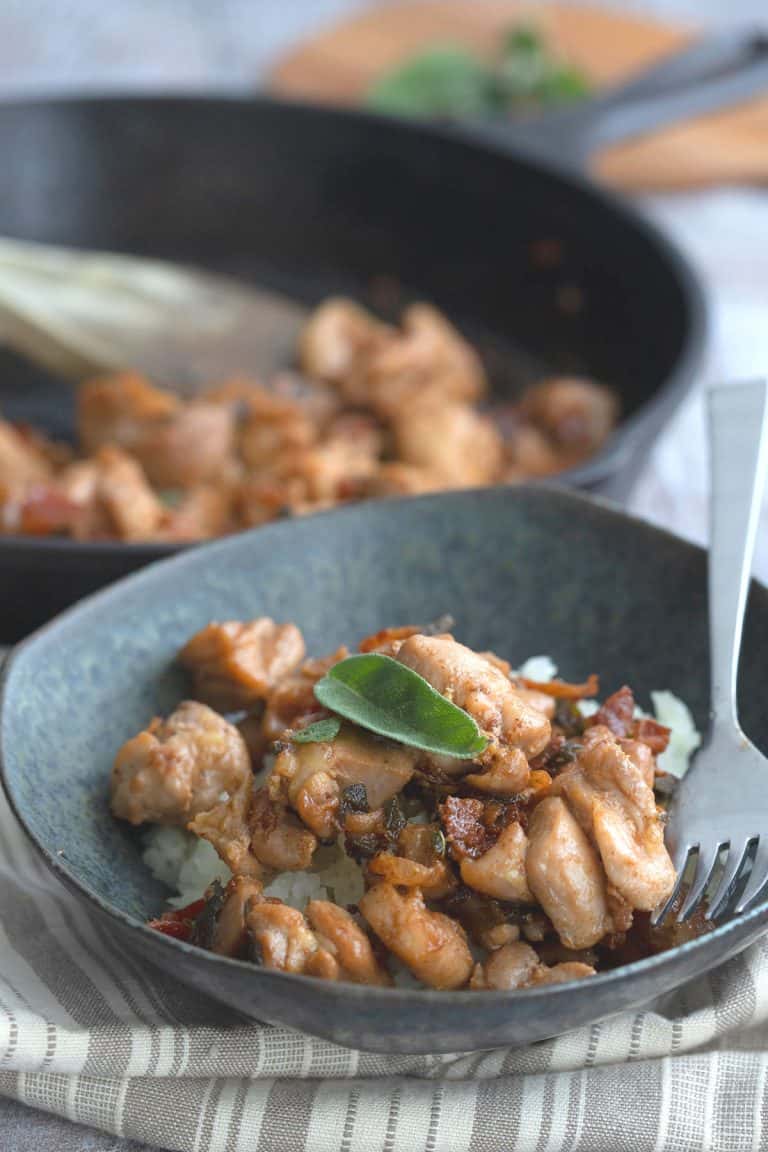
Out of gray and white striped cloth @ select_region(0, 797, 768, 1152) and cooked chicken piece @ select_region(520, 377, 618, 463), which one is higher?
cooked chicken piece @ select_region(520, 377, 618, 463)

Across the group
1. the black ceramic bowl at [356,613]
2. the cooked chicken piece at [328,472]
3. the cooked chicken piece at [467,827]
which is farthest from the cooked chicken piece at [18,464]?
the cooked chicken piece at [467,827]

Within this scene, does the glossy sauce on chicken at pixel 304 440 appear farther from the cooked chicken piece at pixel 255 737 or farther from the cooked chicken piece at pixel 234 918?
the cooked chicken piece at pixel 234 918

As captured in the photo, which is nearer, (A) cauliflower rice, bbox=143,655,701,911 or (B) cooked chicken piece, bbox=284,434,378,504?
(A) cauliflower rice, bbox=143,655,701,911

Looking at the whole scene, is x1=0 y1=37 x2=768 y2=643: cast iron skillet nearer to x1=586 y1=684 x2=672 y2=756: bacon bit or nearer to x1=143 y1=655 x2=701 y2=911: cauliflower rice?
x1=143 y1=655 x2=701 y2=911: cauliflower rice

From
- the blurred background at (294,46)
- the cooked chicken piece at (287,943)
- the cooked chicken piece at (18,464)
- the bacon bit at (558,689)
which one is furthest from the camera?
the blurred background at (294,46)

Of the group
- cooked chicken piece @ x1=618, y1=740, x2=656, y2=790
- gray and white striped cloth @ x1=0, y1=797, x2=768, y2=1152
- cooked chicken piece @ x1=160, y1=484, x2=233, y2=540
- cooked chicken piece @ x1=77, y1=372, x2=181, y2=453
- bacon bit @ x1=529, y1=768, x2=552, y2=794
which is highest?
cooked chicken piece @ x1=618, y1=740, x2=656, y2=790

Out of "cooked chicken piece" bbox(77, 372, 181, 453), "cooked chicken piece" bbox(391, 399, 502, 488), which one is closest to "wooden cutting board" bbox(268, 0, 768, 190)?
"cooked chicken piece" bbox(391, 399, 502, 488)
